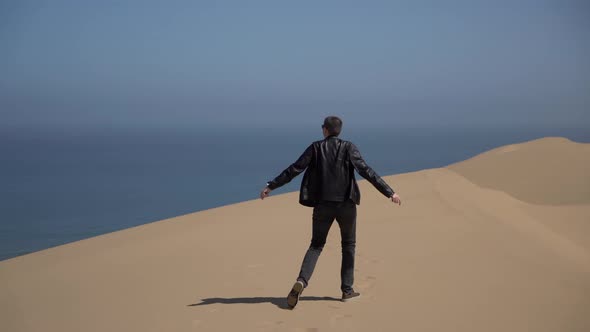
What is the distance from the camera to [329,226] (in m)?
6.09

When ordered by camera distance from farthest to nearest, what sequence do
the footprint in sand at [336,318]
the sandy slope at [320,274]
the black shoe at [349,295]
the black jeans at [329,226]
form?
the black shoe at [349,295], the black jeans at [329,226], the sandy slope at [320,274], the footprint in sand at [336,318]

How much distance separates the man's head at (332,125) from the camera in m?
6.02

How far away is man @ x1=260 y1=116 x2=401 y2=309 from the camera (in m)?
5.93

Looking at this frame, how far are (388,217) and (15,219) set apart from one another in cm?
6309

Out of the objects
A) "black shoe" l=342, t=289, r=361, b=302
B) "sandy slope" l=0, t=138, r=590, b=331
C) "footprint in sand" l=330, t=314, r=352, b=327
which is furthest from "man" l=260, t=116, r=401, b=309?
"sandy slope" l=0, t=138, r=590, b=331

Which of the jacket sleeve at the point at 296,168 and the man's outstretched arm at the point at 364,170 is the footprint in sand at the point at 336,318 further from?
the jacket sleeve at the point at 296,168

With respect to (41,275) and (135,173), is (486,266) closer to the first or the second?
(41,275)

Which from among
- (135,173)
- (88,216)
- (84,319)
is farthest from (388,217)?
(135,173)

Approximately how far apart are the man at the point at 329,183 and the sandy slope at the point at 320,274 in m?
0.77

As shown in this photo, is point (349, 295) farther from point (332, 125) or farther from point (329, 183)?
point (332, 125)

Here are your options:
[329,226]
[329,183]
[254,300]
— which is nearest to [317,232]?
[329,226]

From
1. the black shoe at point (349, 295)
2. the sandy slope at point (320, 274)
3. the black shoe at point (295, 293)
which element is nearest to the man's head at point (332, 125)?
the black shoe at point (295, 293)

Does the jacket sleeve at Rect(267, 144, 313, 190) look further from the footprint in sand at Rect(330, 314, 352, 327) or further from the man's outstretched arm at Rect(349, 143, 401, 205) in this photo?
the footprint in sand at Rect(330, 314, 352, 327)

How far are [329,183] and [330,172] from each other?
112mm
